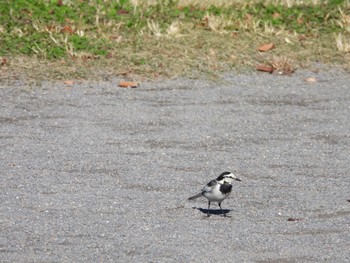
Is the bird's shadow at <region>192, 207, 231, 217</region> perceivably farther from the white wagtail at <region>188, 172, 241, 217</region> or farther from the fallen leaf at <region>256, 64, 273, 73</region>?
the fallen leaf at <region>256, 64, 273, 73</region>

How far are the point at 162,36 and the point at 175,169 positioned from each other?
5622 mm

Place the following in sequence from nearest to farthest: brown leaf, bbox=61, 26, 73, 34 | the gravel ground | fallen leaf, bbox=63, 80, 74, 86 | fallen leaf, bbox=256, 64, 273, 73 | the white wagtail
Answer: the gravel ground → the white wagtail → fallen leaf, bbox=63, 80, 74, 86 → fallen leaf, bbox=256, 64, 273, 73 → brown leaf, bbox=61, 26, 73, 34

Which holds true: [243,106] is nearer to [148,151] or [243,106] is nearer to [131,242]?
[148,151]

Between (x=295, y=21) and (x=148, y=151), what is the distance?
6585mm

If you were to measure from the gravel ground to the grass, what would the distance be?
57cm

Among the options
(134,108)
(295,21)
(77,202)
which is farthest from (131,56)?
(77,202)

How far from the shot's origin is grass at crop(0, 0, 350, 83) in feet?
46.4

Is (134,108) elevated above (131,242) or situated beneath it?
situated beneath

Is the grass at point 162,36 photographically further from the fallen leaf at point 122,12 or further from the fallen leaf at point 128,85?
the fallen leaf at point 128,85

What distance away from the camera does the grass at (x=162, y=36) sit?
14.1m

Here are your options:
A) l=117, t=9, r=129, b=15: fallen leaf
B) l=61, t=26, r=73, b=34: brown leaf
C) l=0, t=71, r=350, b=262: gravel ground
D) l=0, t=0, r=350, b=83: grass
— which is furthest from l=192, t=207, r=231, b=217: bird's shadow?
l=117, t=9, r=129, b=15: fallen leaf

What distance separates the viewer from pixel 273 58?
47.8ft

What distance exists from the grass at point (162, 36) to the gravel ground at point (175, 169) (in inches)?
22.3

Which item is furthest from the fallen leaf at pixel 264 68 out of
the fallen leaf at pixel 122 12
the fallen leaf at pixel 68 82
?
the fallen leaf at pixel 122 12
